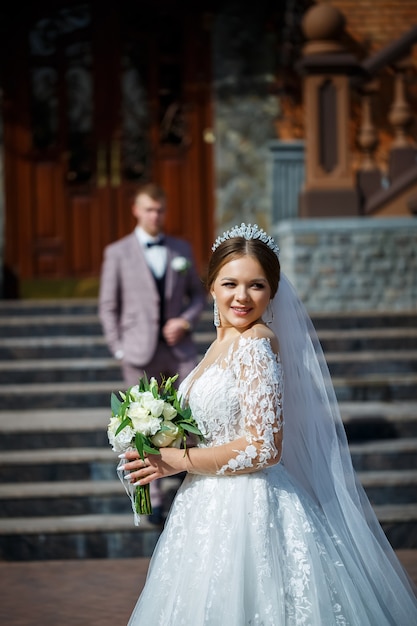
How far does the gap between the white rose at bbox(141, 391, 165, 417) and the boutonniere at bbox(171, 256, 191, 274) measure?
9.74ft

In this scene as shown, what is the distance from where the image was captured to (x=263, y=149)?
10.9 metres

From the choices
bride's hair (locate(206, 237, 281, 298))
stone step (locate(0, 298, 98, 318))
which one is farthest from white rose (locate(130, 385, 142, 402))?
stone step (locate(0, 298, 98, 318))

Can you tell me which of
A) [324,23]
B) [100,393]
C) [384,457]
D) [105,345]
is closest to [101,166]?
[324,23]

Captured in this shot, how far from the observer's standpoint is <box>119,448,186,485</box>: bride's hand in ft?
11.1

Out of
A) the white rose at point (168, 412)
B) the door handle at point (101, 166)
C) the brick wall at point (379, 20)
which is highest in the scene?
the brick wall at point (379, 20)

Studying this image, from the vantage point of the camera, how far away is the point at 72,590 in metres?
5.38

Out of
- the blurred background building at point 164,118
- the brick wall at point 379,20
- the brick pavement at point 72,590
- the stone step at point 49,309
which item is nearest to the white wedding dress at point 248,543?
the brick pavement at point 72,590

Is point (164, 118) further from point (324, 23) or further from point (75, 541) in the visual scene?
point (75, 541)

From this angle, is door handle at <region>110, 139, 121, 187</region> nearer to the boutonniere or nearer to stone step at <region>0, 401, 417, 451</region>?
stone step at <region>0, 401, 417, 451</region>

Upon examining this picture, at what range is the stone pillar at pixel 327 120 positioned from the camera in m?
9.33

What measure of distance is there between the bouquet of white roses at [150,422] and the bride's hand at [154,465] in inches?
1.2

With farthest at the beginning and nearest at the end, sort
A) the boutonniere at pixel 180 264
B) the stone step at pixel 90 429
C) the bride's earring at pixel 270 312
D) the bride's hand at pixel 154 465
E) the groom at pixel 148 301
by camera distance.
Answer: the stone step at pixel 90 429, the boutonniere at pixel 180 264, the groom at pixel 148 301, the bride's earring at pixel 270 312, the bride's hand at pixel 154 465

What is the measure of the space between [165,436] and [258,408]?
34 centimetres

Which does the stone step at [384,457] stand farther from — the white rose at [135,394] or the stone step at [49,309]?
the white rose at [135,394]
